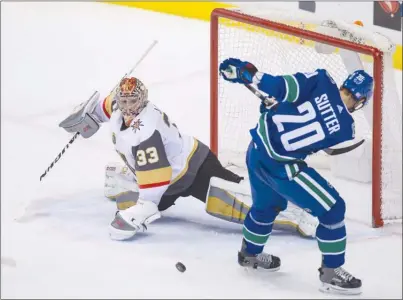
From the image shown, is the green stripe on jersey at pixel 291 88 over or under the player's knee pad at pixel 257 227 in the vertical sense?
over

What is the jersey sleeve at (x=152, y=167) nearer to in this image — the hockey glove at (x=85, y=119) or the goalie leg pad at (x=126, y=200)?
the goalie leg pad at (x=126, y=200)

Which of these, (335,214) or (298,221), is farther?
(298,221)

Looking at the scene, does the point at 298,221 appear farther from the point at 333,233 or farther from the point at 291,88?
the point at 291,88

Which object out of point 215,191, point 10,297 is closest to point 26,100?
point 215,191

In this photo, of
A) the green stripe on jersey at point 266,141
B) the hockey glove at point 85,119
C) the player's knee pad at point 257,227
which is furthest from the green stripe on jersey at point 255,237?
the hockey glove at point 85,119

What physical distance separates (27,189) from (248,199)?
764 mm

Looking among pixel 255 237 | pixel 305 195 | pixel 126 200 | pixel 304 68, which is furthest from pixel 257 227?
pixel 304 68

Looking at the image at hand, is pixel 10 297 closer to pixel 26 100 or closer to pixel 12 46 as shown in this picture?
pixel 26 100

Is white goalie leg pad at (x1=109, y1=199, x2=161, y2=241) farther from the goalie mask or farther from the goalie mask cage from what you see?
the goalie mask cage

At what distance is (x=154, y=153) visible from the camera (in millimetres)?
3039

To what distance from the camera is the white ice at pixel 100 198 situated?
286cm

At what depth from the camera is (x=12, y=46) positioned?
15.7 feet

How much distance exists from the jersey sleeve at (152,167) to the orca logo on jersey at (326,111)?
0.55 metres

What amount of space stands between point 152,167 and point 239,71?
1.71 feet
